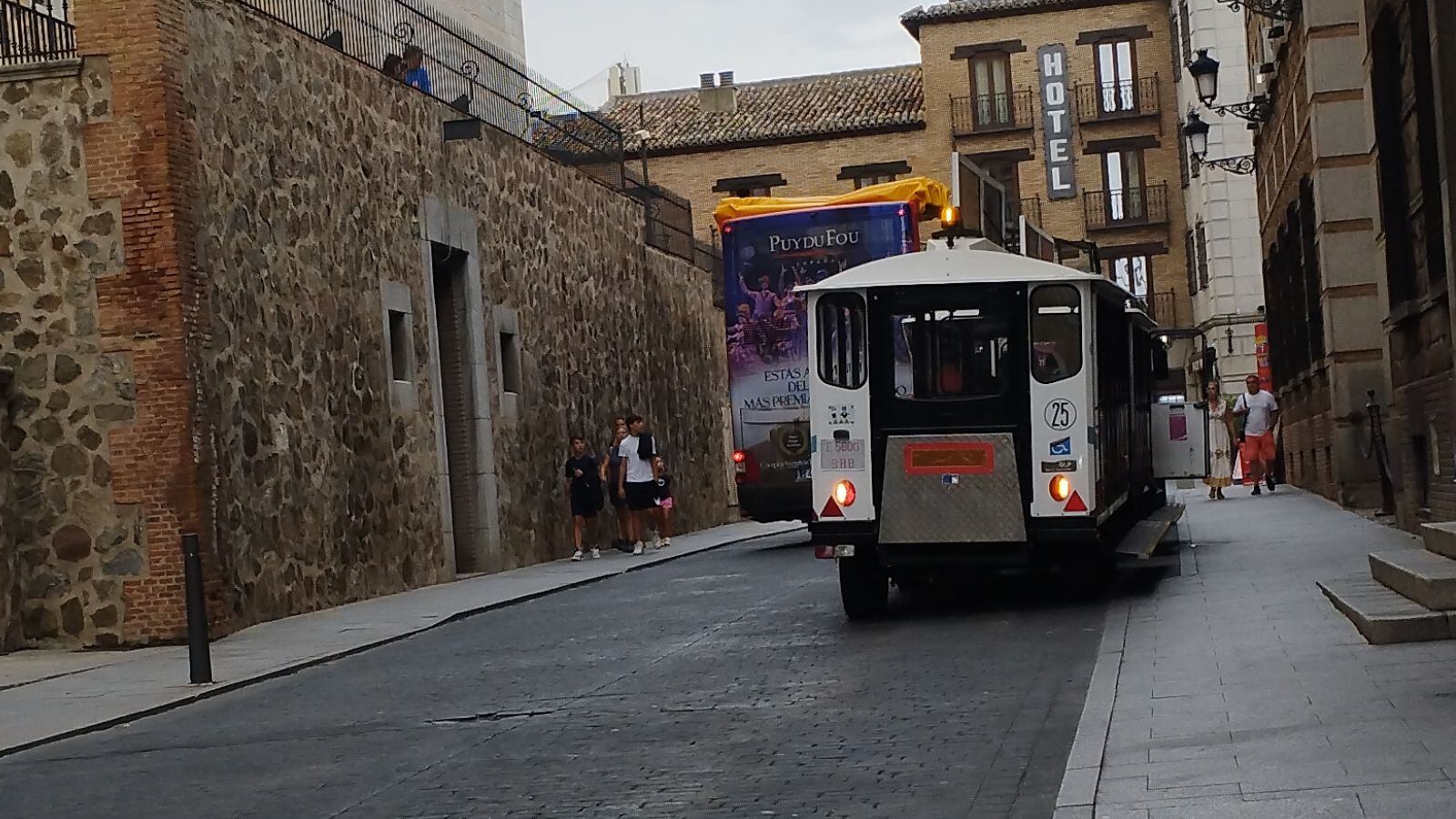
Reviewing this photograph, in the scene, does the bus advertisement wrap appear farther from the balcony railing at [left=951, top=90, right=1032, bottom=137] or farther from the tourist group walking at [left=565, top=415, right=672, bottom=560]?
the balcony railing at [left=951, top=90, right=1032, bottom=137]

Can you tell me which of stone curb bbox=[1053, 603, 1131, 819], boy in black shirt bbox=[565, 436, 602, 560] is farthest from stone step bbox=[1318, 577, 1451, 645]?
boy in black shirt bbox=[565, 436, 602, 560]

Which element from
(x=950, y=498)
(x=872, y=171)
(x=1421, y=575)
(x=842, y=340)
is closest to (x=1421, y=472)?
(x=950, y=498)

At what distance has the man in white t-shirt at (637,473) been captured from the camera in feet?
91.4

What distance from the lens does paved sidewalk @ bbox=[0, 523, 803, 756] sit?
12.2 meters

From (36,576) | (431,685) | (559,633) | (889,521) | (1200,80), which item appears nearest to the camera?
(431,685)

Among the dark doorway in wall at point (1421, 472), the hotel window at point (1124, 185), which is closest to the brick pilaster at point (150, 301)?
the dark doorway in wall at point (1421, 472)

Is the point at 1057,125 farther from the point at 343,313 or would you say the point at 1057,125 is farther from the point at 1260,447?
the point at 343,313

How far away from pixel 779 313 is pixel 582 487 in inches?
180

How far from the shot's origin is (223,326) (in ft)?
59.0

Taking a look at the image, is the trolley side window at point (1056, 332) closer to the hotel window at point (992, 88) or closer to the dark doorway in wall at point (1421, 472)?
the dark doorway in wall at point (1421, 472)

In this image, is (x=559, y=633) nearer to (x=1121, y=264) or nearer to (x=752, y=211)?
(x=752, y=211)

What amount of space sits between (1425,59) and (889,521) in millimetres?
5601

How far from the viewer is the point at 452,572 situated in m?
23.8

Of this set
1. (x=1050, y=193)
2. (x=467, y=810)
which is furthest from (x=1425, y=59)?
(x=1050, y=193)
